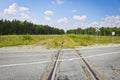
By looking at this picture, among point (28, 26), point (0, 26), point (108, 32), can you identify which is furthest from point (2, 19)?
point (108, 32)

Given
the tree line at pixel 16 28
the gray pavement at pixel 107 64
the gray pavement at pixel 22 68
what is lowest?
the gray pavement at pixel 107 64

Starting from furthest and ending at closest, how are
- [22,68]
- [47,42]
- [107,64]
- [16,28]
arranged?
[16,28], [47,42], [107,64], [22,68]

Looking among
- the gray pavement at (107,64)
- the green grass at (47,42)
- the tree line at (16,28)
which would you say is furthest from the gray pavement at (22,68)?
the tree line at (16,28)

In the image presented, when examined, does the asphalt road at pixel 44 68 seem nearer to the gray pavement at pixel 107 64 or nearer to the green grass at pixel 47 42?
the gray pavement at pixel 107 64

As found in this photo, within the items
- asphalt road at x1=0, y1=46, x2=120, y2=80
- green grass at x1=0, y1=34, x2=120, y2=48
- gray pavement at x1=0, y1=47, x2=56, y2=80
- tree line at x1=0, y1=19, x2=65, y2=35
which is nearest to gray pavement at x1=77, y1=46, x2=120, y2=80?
asphalt road at x1=0, y1=46, x2=120, y2=80

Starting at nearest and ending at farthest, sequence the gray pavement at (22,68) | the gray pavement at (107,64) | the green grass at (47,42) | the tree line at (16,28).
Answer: the gray pavement at (22,68), the gray pavement at (107,64), the green grass at (47,42), the tree line at (16,28)

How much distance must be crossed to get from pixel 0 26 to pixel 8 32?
320 inches

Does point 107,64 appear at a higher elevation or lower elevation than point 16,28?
lower

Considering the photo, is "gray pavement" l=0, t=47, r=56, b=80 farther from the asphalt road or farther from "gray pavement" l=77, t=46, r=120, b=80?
"gray pavement" l=77, t=46, r=120, b=80

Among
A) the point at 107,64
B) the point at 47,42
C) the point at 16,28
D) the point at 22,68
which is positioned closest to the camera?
the point at 22,68

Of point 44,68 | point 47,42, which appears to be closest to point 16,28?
point 47,42

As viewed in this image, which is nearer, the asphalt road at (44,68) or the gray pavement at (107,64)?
the asphalt road at (44,68)

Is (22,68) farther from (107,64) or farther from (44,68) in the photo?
(107,64)

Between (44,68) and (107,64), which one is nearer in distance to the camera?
(44,68)
